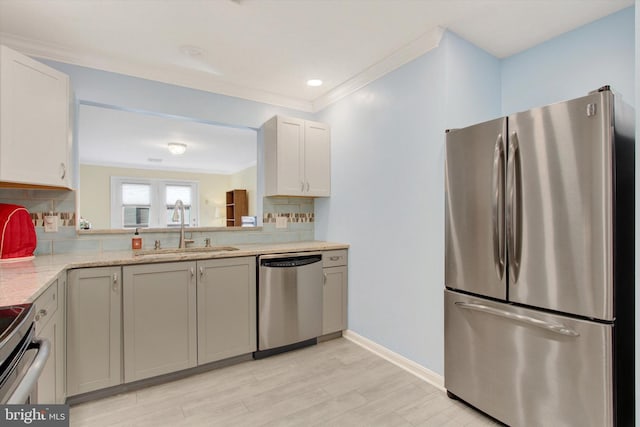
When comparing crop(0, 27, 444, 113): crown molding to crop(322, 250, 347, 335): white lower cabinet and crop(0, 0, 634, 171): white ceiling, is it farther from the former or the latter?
crop(322, 250, 347, 335): white lower cabinet

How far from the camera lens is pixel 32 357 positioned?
0.98m

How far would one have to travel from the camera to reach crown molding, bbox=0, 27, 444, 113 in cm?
233

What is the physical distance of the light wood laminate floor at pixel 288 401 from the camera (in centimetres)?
189

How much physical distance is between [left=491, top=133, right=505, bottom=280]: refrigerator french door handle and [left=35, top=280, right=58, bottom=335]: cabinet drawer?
7.43 ft

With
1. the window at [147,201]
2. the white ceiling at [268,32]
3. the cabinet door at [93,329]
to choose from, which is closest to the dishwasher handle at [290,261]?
the cabinet door at [93,329]

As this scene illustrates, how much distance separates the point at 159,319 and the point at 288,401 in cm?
105

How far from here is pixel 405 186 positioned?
2.51 metres

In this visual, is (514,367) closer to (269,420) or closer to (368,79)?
(269,420)

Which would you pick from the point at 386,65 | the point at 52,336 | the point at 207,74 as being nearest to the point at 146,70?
the point at 207,74

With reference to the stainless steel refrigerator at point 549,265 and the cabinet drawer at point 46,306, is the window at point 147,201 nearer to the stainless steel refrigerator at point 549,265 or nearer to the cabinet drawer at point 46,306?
the cabinet drawer at point 46,306

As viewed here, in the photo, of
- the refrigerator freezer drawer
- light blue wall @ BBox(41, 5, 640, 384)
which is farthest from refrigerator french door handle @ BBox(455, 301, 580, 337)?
light blue wall @ BBox(41, 5, 640, 384)

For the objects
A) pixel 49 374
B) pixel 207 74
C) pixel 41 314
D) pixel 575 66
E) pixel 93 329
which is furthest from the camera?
pixel 207 74

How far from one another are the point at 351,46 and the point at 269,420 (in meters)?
2.62

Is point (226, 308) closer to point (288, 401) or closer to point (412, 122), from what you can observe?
Result: point (288, 401)
